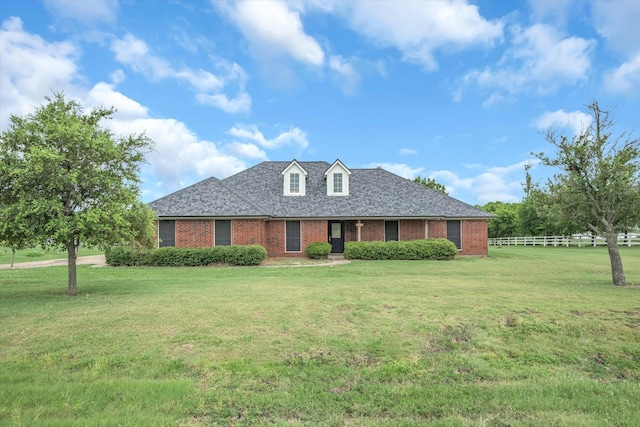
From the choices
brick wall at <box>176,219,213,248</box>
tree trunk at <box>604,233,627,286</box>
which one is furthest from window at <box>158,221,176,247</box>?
tree trunk at <box>604,233,627,286</box>

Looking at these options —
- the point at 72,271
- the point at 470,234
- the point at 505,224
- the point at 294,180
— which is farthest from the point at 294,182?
the point at 505,224

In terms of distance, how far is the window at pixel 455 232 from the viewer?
2466 cm

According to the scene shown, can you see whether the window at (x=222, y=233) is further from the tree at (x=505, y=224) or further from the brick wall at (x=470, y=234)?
the tree at (x=505, y=224)

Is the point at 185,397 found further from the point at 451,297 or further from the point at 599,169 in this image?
the point at 599,169

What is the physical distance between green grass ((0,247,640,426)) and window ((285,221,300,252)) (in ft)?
45.1

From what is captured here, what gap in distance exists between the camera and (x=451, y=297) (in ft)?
30.4

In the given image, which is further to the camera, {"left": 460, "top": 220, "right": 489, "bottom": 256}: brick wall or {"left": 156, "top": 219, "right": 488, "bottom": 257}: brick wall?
{"left": 460, "top": 220, "right": 489, "bottom": 256}: brick wall

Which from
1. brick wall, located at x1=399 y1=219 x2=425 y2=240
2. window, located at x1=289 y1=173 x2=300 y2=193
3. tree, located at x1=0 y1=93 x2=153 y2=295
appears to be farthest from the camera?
window, located at x1=289 y1=173 x2=300 y2=193

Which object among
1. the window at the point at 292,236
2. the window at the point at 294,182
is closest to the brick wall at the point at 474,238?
the window at the point at 292,236

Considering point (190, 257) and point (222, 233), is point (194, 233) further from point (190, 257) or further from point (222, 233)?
point (190, 257)

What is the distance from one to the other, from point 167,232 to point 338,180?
11.0 metres

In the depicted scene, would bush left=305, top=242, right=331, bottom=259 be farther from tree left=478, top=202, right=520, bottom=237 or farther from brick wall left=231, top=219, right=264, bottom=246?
tree left=478, top=202, right=520, bottom=237

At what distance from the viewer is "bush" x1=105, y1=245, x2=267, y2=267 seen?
62.5ft

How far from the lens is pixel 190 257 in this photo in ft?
62.7
